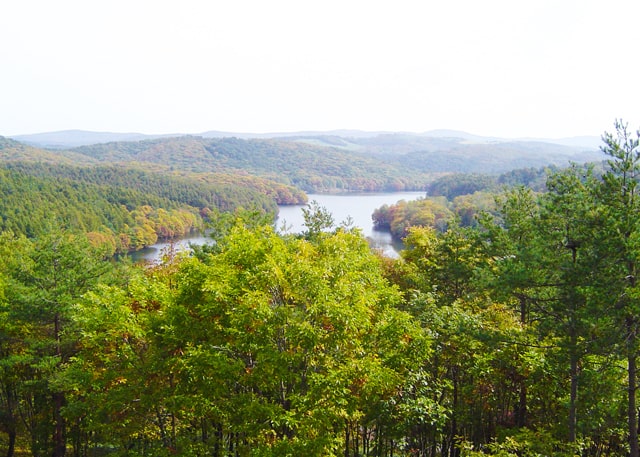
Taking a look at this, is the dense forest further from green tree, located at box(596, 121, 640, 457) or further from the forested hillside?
the forested hillside

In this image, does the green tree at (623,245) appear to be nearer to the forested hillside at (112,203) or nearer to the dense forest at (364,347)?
the dense forest at (364,347)

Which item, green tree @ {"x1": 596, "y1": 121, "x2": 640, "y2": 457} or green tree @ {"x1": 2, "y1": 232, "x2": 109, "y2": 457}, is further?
green tree @ {"x1": 2, "y1": 232, "x2": 109, "y2": 457}

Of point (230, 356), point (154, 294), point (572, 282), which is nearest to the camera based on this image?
point (572, 282)

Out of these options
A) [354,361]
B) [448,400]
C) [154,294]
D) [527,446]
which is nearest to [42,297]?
[154,294]

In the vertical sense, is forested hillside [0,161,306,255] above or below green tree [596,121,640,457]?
below

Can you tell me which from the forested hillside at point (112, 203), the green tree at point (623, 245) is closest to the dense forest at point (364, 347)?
the green tree at point (623, 245)

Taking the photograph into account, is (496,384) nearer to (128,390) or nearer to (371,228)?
(128,390)

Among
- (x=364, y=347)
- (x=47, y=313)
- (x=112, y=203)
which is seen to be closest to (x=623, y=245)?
(x=364, y=347)

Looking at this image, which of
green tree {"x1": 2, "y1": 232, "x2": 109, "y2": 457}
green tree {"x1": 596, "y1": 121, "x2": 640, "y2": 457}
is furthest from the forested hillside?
green tree {"x1": 596, "y1": 121, "x2": 640, "y2": 457}

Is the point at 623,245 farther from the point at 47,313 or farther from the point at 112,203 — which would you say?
the point at 112,203

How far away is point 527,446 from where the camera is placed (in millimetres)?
11891

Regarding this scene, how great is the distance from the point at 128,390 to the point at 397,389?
24.4 ft

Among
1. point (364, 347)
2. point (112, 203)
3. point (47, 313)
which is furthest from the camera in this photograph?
point (112, 203)

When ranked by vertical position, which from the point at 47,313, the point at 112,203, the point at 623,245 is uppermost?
the point at 623,245
